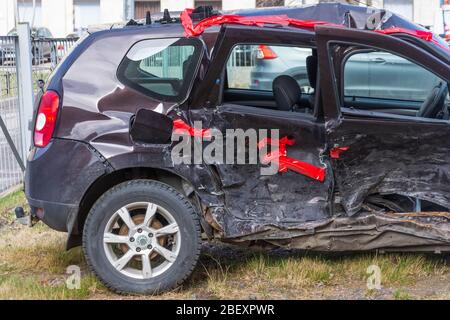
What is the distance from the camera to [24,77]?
7883 millimetres

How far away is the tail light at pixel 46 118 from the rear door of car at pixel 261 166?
92 cm

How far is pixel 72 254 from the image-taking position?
222 inches

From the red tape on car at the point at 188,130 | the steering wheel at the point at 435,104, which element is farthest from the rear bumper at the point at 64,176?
the steering wheel at the point at 435,104

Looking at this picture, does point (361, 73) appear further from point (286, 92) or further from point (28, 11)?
point (28, 11)

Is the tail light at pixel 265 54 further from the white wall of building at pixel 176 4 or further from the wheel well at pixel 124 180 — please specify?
the white wall of building at pixel 176 4

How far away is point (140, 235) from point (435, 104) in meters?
2.26

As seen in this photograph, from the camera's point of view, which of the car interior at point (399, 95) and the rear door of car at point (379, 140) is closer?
the rear door of car at point (379, 140)

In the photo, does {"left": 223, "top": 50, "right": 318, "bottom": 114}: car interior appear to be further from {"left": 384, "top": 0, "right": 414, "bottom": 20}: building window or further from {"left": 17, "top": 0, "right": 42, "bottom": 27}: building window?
{"left": 17, "top": 0, "right": 42, "bottom": 27}: building window

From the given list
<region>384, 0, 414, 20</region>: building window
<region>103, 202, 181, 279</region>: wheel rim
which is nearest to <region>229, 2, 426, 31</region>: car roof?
<region>103, 202, 181, 279</region>: wheel rim

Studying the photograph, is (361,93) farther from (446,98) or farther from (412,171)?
(412,171)

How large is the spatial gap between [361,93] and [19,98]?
3.88 m

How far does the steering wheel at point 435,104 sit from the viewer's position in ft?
16.1
